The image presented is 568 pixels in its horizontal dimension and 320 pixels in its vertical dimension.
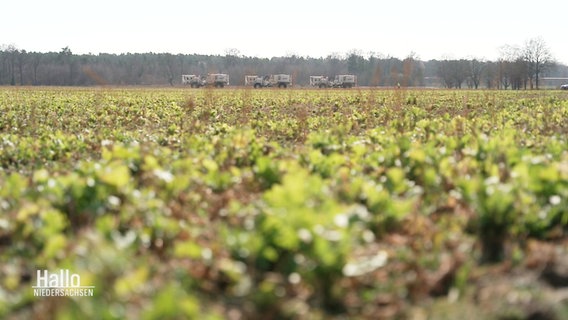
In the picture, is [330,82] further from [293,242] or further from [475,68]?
[293,242]

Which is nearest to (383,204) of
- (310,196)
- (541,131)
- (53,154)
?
(310,196)

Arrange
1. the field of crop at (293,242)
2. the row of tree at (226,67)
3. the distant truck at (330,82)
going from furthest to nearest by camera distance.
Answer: the row of tree at (226,67), the distant truck at (330,82), the field of crop at (293,242)

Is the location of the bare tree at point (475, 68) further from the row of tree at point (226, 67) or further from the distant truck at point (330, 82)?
the distant truck at point (330, 82)

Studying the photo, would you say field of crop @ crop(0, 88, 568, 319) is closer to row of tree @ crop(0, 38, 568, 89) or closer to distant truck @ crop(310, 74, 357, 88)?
distant truck @ crop(310, 74, 357, 88)

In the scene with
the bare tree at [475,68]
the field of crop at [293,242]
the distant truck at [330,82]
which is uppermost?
the bare tree at [475,68]

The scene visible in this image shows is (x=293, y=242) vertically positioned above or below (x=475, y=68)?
below

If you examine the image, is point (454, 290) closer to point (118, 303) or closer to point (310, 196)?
point (310, 196)

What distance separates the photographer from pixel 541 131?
31.9 ft

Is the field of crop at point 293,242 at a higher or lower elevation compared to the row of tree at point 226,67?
lower

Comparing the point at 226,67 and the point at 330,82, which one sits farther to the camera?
the point at 226,67

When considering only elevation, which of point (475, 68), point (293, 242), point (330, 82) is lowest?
point (293, 242)

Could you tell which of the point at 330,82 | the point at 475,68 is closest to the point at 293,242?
the point at 330,82

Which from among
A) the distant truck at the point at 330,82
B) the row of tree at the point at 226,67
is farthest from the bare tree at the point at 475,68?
the distant truck at the point at 330,82

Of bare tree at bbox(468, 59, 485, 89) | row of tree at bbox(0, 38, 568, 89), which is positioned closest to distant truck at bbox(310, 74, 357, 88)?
row of tree at bbox(0, 38, 568, 89)
